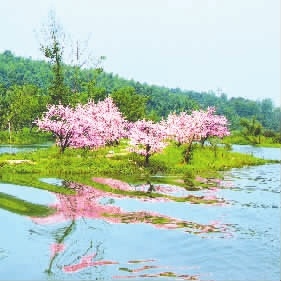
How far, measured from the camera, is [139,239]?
20.6 meters

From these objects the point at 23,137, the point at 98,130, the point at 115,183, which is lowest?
the point at 115,183

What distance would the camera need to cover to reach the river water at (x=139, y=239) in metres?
16.4

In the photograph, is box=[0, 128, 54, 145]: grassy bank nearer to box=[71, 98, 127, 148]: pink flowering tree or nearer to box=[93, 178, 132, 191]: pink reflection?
box=[71, 98, 127, 148]: pink flowering tree

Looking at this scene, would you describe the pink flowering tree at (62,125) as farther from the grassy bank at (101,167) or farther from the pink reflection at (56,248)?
the pink reflection at (56,248)

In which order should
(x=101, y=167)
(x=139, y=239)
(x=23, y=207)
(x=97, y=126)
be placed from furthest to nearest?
1. (x=97, y=126)
2. (x=101, y=167)
3. (x=23, y=207)
4. (x=139, y=239)

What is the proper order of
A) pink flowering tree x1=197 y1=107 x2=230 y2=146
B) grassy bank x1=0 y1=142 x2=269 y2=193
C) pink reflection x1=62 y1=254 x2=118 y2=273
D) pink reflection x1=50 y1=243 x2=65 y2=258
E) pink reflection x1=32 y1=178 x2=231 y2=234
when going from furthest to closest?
pink flowering tree x1=197 y1=107 x2=230 y2=146
grassy bank x1=0 y1=142 x2=269 y2=193
pink reflection x1=32 y1=178 x2=231 y2=234
pink reflection x1=50 y1=243 x2=65 y2=258
pink reflection x1=62 y1=254 x2=118 y2=273

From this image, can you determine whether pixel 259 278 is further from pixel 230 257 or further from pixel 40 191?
pixel 40 191

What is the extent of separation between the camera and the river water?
53.9 ft

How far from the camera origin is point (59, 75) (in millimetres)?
68625

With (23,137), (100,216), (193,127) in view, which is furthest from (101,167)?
(23,137)

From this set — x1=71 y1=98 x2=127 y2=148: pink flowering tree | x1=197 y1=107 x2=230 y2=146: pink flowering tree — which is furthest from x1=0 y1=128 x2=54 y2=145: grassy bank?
x1=197 y1=107 x2=230 y2=146: pink flowering tree

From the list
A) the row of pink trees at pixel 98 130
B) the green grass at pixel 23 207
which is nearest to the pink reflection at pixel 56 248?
the green grass at pixel 23 207

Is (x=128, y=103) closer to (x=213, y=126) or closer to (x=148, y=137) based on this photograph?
(x=213, y=126)

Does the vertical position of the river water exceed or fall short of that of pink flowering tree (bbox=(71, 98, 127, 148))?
it falls short
